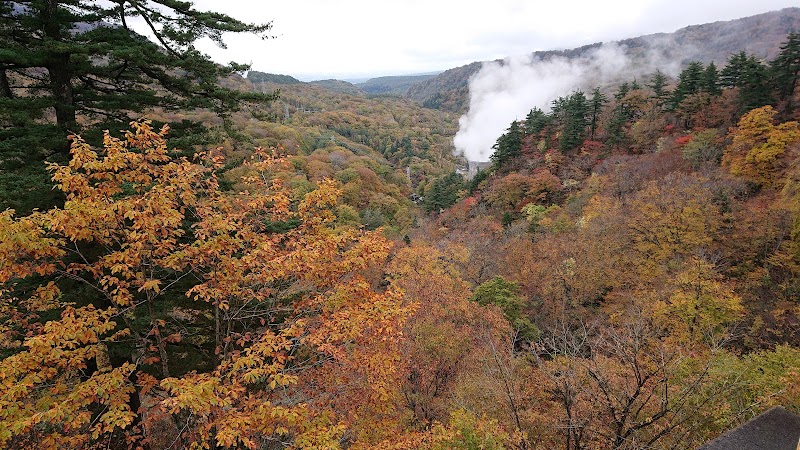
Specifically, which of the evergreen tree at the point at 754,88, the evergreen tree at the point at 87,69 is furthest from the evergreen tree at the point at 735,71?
the evergreen tree at the point at 87,69

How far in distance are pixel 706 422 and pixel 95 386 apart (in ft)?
45.1

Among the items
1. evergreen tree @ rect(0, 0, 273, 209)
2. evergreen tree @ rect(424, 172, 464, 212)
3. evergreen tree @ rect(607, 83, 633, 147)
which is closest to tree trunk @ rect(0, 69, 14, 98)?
evergreen tree @ rect(0, 0, 273, 209)

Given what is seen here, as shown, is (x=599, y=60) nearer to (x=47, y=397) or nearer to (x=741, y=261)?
(x=741, y=261)

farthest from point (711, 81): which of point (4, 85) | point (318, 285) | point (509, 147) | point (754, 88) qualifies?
point (4, 85)

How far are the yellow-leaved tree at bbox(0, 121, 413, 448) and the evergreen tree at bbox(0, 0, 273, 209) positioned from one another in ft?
7.11

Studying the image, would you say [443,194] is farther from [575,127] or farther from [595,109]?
[595,109]

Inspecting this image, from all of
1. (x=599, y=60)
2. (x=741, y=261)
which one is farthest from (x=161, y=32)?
(x=599, y=60)

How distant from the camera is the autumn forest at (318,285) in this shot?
5578 millimetres

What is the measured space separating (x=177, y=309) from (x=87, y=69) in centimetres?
556

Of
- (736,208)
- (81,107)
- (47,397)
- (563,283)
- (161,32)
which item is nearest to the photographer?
(47,397)

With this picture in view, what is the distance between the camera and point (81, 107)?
8336 millimetres

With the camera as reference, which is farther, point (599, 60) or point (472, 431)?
point (599, 60)

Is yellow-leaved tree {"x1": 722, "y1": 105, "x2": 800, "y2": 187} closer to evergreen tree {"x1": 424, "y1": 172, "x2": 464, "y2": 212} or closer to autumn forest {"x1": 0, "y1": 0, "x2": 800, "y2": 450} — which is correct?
autumn forest {"x1": 0, "y1": 0, "x2": 800, "y2": 450}

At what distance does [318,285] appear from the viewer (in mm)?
7105
